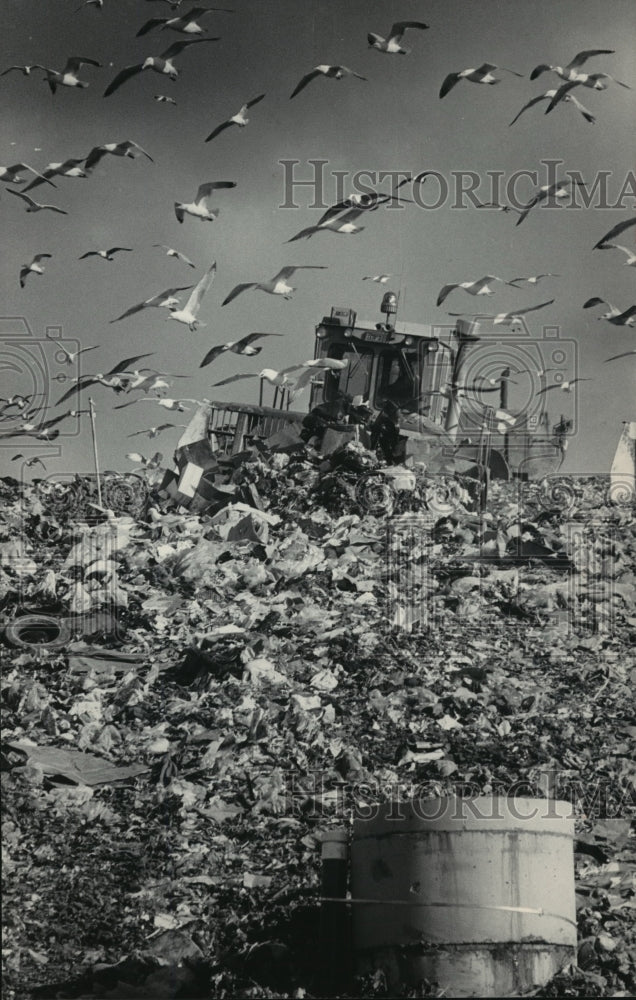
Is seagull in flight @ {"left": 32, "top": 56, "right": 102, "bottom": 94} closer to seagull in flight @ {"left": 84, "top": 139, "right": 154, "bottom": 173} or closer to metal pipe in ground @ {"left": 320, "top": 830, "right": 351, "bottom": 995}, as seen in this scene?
seagull in flight @ {"left": 84, "top": 139, "right": 154, "bottom": 173}

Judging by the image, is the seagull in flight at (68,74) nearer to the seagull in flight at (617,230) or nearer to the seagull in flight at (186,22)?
the seagull in flight at (186,22)

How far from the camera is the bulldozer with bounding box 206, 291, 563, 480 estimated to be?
11.5 meters

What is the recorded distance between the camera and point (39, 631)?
8078 millimetres

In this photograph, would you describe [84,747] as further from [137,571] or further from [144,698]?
[137,571]

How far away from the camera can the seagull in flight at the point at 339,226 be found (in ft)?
26.4

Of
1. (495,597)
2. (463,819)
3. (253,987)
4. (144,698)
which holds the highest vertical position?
(495,597)

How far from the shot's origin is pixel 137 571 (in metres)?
9.21

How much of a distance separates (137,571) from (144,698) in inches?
86.6

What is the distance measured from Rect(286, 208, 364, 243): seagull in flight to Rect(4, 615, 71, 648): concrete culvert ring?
323 centimetres

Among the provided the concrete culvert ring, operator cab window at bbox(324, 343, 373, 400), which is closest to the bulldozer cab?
operator cab window at bbox(324, 343, 373, 400)

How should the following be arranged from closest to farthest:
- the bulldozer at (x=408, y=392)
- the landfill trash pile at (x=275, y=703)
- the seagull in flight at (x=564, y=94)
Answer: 1. the landfill trash pile at (x=275, y=703)
2. the seagull in flight at (x=564, y=94)
3. the bulldozer at (x=408, y=392)

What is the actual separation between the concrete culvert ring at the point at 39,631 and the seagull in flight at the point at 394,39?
4.62 meters

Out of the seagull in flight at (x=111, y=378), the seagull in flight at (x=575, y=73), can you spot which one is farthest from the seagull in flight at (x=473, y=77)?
the seagull in flight at (x=111, y=378)

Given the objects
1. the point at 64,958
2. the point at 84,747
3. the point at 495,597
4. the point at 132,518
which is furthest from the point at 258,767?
the point at 132,518
